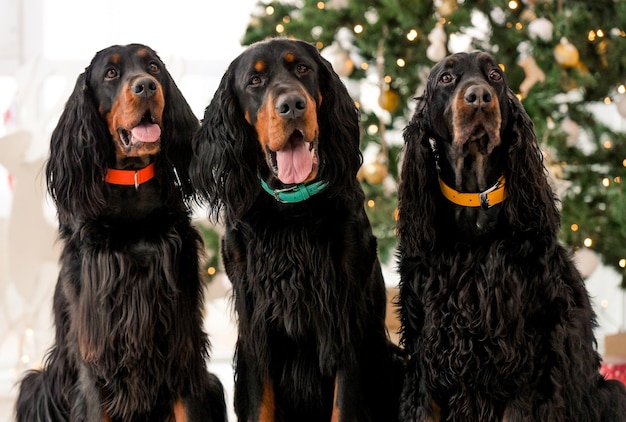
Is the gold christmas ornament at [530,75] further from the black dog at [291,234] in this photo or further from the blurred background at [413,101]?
the black dog at [291,234]

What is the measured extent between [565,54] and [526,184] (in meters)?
2.28

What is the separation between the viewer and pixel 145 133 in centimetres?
252

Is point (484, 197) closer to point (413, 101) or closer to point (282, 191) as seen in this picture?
point (282, 191)

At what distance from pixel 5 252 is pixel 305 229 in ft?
10.9

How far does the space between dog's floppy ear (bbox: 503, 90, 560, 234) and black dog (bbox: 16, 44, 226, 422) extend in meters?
0.98

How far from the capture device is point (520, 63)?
4676mm

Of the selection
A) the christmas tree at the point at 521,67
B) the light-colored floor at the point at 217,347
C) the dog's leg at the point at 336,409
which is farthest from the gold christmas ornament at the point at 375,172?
the dog's leg at the point at 336,409

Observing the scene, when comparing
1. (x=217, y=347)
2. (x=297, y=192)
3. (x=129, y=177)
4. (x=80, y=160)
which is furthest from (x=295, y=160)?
(x=217, y=347)

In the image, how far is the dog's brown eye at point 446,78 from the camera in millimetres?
2566

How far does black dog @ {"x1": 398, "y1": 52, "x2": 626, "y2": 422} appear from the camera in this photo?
2.48 metres

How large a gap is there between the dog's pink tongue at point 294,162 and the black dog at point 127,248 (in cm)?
35

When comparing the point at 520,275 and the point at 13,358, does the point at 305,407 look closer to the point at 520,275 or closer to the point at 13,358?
the point at 520,275

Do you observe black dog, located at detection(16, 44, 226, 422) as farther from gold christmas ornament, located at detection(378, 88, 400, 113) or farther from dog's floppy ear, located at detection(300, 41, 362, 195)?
gold christmas ornament, located at detection(378, 88, 400, 113)

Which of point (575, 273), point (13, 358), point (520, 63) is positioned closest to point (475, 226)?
point (575, 273)
